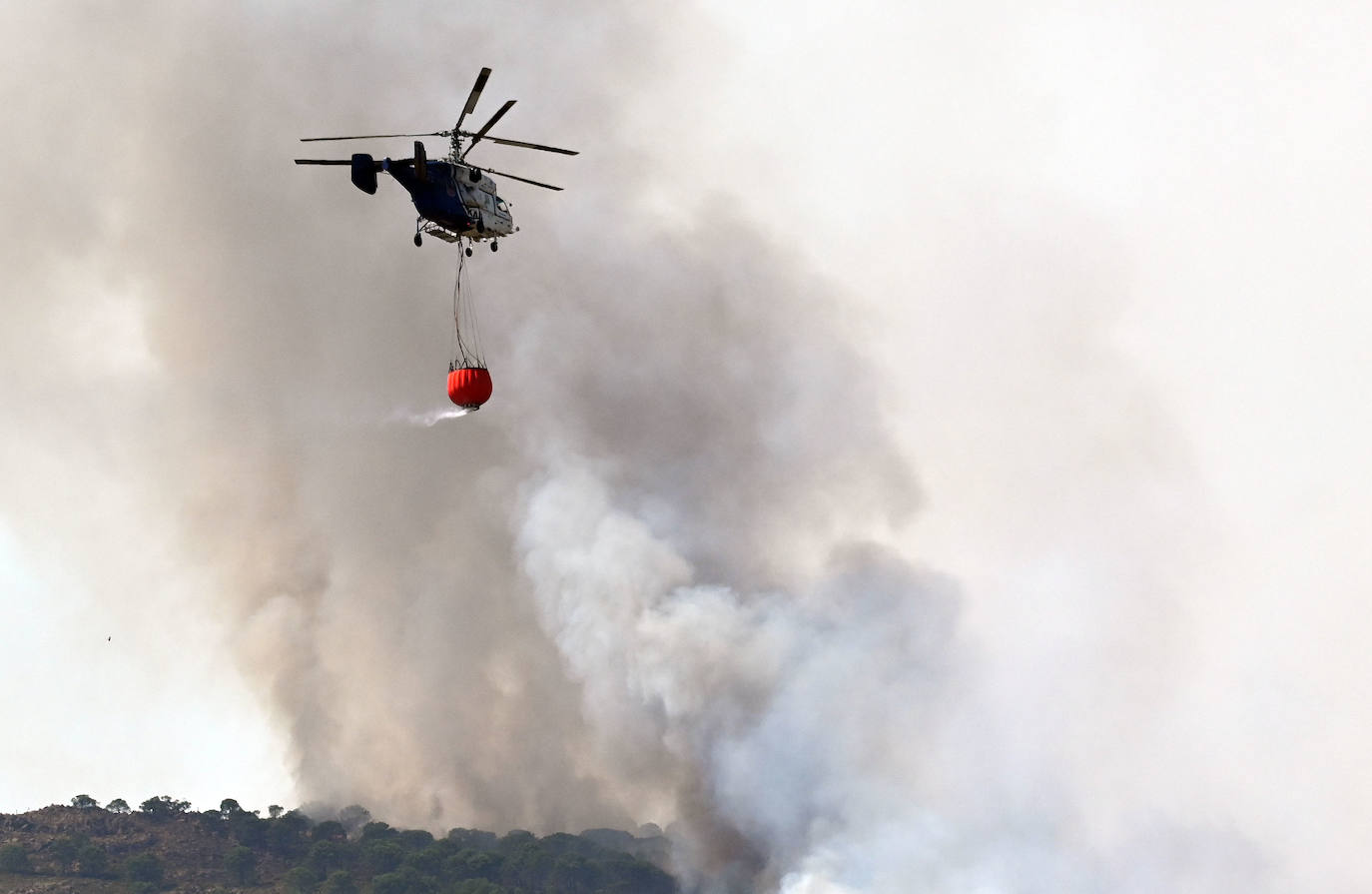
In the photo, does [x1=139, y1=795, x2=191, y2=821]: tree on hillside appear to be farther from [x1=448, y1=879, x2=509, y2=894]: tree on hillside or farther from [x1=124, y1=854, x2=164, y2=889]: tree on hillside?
[x1=448, y1=879, x2=509, y2=894]: tree on hillside

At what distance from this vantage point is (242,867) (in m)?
143

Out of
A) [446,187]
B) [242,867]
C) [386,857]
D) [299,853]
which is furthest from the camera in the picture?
[299,853]

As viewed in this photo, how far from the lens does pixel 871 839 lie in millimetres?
88688

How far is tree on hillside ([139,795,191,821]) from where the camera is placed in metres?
152

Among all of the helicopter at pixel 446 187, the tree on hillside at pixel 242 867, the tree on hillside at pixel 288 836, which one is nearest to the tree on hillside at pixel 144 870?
the tree on hillside at pixel 242 867

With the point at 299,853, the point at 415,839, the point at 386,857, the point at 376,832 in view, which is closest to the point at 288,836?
the point at 299,853

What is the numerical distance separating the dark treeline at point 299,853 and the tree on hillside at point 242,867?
0.27ft

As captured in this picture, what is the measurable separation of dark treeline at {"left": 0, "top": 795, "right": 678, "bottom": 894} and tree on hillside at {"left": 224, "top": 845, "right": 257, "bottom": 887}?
0.27 ft

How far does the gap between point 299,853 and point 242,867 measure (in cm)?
469

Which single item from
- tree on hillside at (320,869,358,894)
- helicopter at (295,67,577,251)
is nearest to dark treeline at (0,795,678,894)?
tree on hillside at (320,869,358,894)

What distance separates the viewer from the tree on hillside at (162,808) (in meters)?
152

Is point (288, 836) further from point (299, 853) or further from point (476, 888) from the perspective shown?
point (476, 888)

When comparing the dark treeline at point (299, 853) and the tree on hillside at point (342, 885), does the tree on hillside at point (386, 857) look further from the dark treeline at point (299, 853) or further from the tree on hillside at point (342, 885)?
the tree on hillside at point (342, 885)

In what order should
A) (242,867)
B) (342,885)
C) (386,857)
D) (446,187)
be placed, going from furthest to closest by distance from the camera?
1. (242,867)
2. (386,857)
3. (342,885)
4. (446,187)
